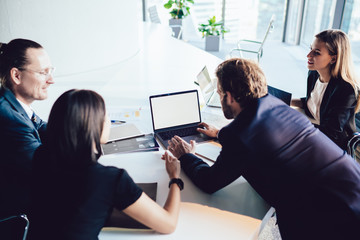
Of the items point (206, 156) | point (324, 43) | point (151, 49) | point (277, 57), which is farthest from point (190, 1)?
point (206, 156)

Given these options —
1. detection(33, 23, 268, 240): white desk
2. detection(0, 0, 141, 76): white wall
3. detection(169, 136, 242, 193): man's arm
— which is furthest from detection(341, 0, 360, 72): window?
detection(169, 136, 242, 193): man's arm

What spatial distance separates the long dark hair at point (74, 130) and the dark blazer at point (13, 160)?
1.48ft

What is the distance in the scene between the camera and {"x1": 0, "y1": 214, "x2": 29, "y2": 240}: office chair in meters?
1.28

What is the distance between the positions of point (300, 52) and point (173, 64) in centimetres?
421

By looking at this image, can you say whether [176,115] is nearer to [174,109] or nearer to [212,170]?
[174,109]

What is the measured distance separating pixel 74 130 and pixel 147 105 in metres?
1.51

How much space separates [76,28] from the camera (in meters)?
3.86

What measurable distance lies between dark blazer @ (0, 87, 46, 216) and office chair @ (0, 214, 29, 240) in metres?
0.10

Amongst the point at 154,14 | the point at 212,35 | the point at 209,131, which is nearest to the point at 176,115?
the point at 209,131

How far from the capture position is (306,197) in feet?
4.10

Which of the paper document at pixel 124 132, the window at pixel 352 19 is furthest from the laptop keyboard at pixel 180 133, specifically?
the window at pixel 352 19

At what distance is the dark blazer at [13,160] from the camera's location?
136cm

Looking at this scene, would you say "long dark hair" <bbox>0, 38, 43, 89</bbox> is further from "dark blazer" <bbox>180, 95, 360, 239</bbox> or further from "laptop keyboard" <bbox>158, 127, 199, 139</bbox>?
"dark blazer" <bbox>180, 95, 360, 239</bbox>

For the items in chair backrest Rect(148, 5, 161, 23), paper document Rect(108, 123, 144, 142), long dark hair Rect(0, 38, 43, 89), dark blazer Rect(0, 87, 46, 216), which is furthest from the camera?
chair backrest Rect(148, 5, 161, 23)
